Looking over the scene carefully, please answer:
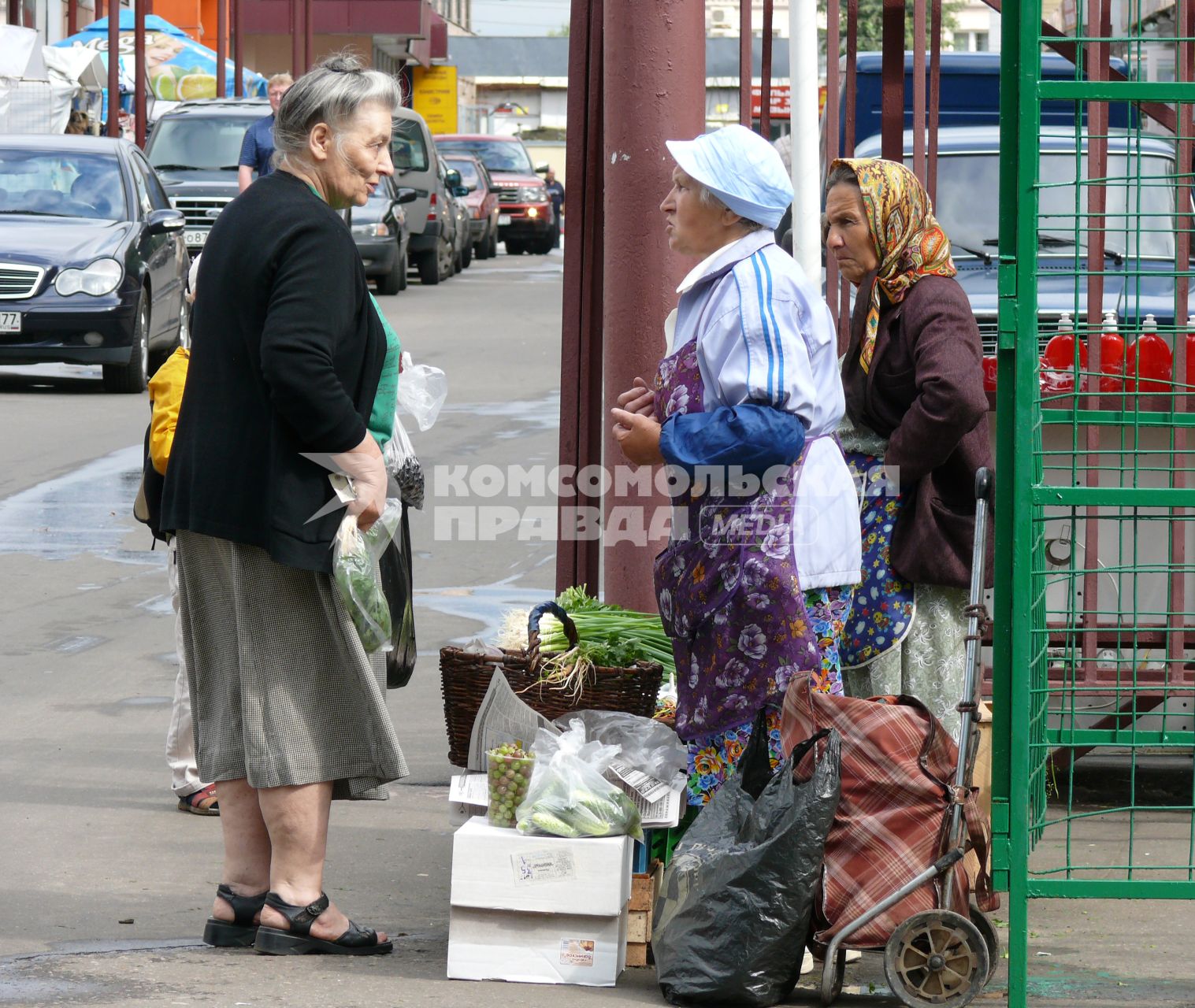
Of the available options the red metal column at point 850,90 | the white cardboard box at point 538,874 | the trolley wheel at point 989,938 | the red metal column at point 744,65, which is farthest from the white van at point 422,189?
the trolley wheel at point 989,938

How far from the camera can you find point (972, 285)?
8.23m

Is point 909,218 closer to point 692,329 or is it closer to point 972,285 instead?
point 692,329

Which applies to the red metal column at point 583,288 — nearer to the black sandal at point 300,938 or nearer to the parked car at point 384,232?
the black sandal at point 300,938

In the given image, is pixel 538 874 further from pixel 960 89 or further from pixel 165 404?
pixel 960 89

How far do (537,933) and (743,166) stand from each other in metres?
1.76

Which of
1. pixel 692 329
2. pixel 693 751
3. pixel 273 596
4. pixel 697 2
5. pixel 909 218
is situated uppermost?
pixel 697 2

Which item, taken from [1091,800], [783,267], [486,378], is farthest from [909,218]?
[486,378]

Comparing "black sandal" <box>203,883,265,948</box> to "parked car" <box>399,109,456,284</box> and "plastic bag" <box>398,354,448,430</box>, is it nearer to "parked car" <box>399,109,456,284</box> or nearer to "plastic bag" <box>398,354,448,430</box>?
"plastic bag" <box>398,354,448,430</box>

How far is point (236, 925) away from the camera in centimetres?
423

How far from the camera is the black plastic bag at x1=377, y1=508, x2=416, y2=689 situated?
449cm

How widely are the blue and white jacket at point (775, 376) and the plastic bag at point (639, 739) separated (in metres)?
0.62

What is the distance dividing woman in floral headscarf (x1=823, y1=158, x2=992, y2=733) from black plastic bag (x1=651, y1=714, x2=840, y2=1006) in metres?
0.77

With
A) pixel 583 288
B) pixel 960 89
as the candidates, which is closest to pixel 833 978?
pixel 583 288

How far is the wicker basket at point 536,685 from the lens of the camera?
178 inches
